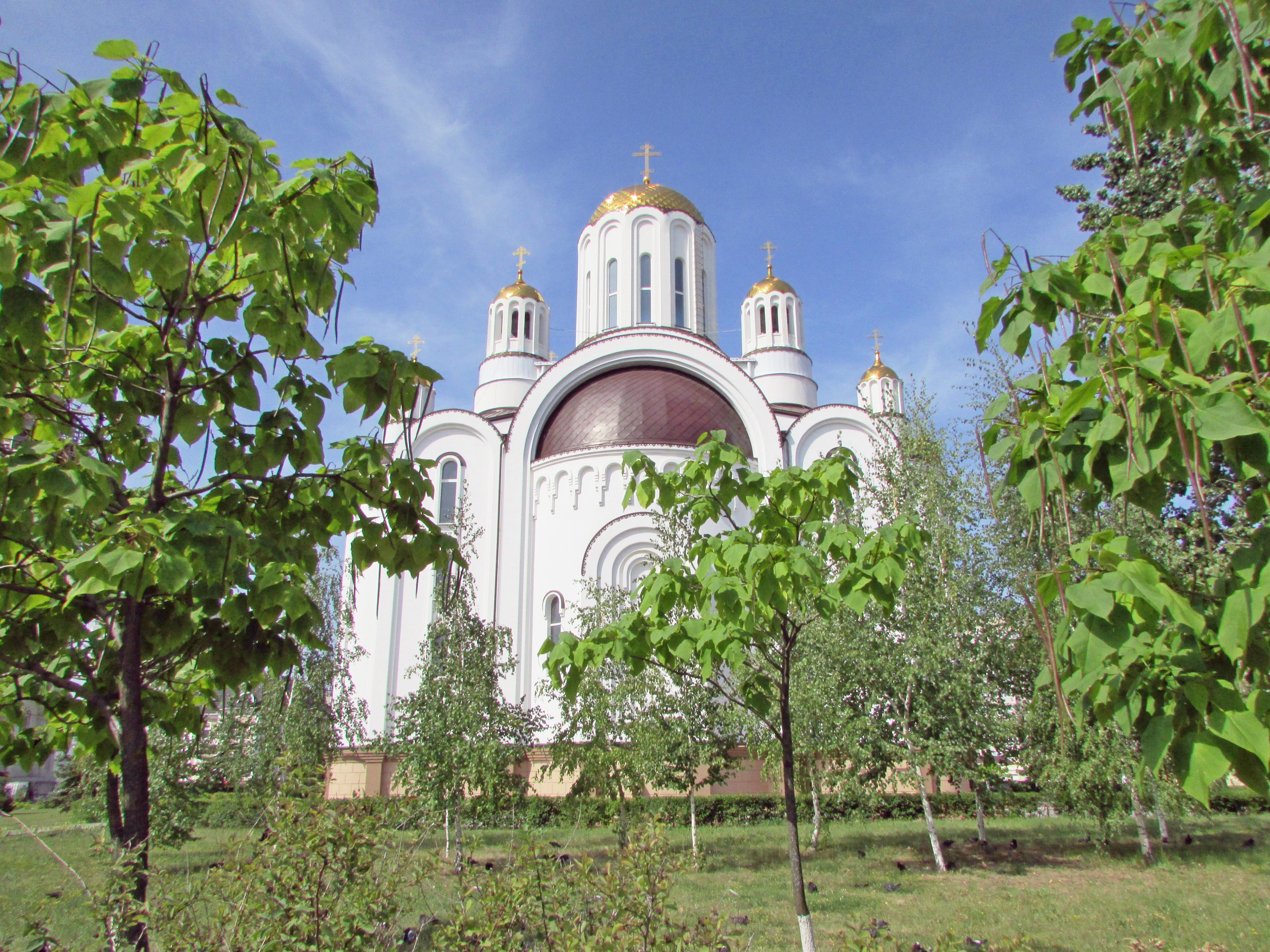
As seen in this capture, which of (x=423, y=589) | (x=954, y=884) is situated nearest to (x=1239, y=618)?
(x=954, y=884)

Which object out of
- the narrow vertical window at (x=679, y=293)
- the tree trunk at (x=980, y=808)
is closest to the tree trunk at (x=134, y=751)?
the tree trunk at (x=980, y=808)

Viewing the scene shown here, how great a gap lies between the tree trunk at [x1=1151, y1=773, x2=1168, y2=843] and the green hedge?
62.9 inches

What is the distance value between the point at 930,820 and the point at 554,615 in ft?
37.0

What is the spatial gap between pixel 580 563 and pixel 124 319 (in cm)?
1854

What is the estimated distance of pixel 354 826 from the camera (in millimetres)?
2969

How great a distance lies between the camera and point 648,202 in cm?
2844

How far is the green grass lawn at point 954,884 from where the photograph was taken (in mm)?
8508

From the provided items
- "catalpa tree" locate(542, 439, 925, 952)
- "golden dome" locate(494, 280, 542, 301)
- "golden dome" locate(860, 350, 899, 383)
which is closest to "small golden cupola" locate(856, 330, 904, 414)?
"golden dome" locate(860, 350, 899, 383)

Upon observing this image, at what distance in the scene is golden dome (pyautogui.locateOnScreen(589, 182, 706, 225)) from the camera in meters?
28.4

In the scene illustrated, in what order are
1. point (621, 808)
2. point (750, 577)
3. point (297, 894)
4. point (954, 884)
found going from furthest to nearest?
point (621, 808) → point (954, 884) → point (750, 577) → point (297, 894)

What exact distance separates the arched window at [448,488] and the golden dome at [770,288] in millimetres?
13544

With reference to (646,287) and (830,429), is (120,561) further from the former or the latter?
(646,287)

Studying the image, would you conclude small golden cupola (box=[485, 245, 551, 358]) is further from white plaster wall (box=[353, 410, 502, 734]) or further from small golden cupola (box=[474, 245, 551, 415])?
white plaster wall (box=[353, 410, 502, 734])

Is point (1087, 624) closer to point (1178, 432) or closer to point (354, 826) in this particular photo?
point (1178, 432)
